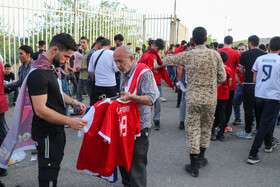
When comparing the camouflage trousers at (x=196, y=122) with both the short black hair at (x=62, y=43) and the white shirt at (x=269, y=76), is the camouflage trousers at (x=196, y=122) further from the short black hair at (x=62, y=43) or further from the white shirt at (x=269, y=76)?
the short black hair at (x=62, y=43)

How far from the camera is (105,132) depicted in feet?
9.08

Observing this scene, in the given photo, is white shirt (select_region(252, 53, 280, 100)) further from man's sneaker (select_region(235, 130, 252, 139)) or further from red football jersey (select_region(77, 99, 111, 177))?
red football jersey (select_region(77, 99, 111, 177))

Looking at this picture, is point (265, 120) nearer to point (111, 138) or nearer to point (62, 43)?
point (111, 138)

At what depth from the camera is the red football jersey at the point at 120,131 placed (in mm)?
2785

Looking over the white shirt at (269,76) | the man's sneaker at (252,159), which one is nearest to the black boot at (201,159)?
the man's sneaker at (252,159)

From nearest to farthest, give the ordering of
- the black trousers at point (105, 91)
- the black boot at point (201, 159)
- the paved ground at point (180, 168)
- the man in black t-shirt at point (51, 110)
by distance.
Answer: the man in black t-shirt at point (51, 110)
the paved ground at point (180, 168)
the black boot at point (201, 159)
the black trousers at point (105, 91)

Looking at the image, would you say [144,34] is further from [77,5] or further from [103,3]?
[103,3]

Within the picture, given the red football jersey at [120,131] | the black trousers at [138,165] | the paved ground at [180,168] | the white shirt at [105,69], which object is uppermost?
the white shirt at [105,69]

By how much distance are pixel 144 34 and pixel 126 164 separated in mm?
12739

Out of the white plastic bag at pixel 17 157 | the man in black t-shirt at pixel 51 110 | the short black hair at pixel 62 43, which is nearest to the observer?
the man in black t-shirt at pixel 51 110

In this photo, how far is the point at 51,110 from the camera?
8.05ft

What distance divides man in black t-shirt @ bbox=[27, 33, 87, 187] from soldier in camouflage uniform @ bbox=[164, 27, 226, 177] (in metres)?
1.86

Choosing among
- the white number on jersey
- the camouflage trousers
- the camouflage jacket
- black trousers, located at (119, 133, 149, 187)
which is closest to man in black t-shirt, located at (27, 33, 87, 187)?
the white number on jersey

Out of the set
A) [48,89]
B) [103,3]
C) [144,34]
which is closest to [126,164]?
[48,89]
